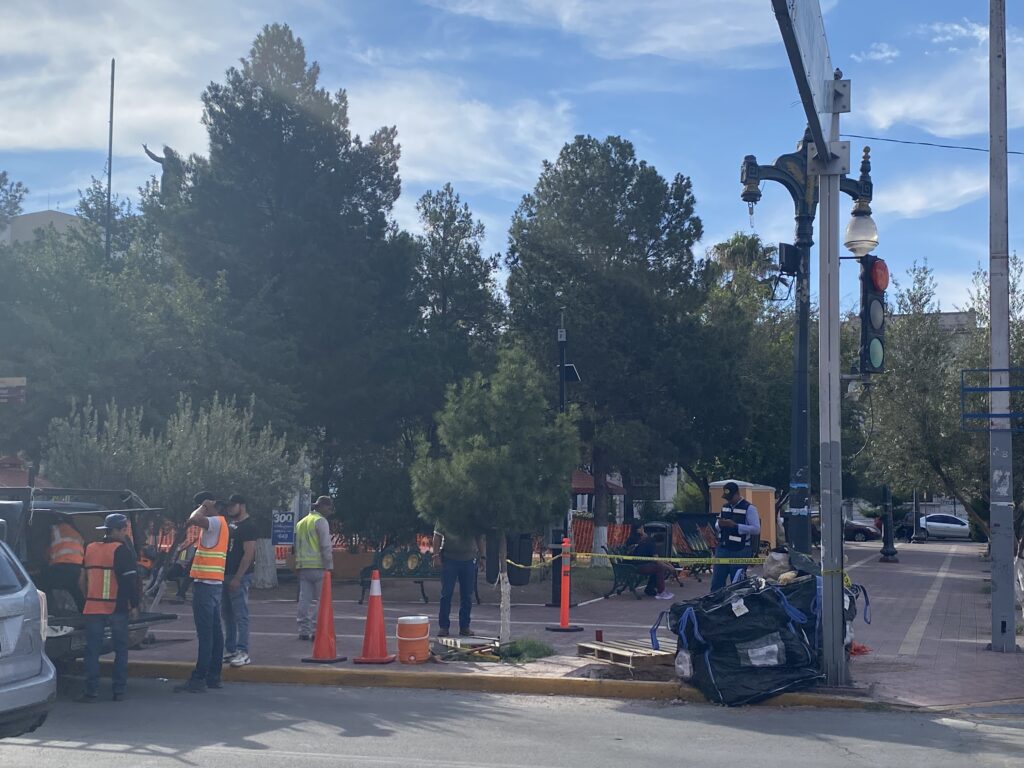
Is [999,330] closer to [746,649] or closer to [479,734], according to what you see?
[746,649]

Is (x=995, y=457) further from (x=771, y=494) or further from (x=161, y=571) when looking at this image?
(x=771, y=494)

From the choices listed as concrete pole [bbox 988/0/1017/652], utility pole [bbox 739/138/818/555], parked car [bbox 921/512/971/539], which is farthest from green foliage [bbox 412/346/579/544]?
parked car [bbox 921/512/971/539]

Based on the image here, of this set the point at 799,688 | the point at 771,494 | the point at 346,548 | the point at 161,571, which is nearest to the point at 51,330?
the point at 346,548

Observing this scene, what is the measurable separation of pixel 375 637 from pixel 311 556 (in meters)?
2.00

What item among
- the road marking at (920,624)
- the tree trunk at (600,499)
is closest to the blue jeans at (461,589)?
the road marking at (920,624)

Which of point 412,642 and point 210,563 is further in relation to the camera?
point 412,642

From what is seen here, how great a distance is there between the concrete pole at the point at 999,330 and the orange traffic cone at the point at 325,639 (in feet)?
25.5

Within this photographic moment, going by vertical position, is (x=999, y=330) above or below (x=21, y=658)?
above

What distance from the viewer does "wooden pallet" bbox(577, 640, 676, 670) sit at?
37.5ft

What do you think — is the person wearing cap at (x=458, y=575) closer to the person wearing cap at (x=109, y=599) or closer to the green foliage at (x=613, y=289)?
the person wearing cap at (x=109, y=599)

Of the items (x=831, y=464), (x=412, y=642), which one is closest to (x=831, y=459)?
(x=831, y=464)

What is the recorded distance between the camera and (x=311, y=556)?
13.8 m

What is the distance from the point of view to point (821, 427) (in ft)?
35.3

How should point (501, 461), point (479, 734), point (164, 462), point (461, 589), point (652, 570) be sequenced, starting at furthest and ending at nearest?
point (652, 570), point (164, 462), point (501, 461), point (461, 589), point (479, 734)
